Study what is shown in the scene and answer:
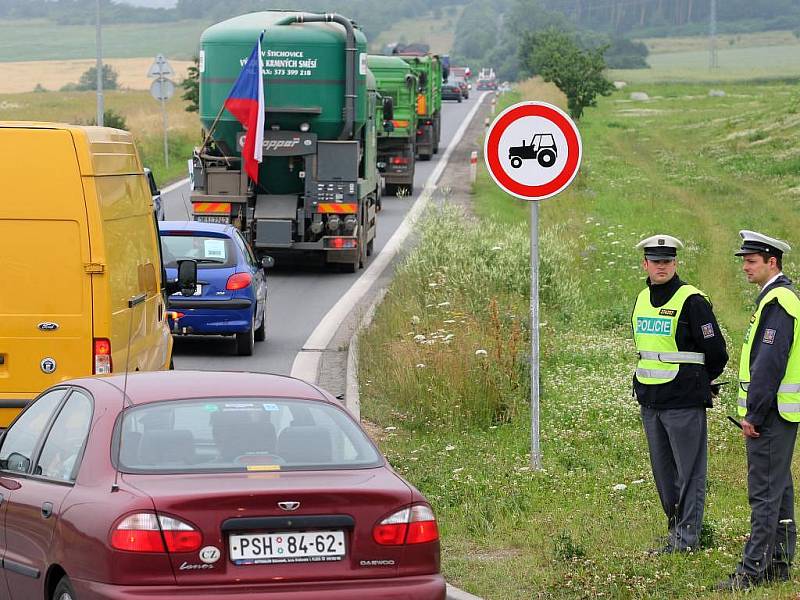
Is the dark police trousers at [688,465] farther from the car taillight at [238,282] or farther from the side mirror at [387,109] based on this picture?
the side mirror at [387,109]

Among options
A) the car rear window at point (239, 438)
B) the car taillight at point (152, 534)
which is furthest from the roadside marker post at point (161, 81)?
the car taillight at point (152, 534)

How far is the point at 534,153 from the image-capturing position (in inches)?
397

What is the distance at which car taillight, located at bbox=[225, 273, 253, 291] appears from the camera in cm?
1609

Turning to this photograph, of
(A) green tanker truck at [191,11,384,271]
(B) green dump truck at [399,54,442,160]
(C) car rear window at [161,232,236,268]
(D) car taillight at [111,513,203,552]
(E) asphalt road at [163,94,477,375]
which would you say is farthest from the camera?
(B) green dump truck at [399,54,442,160]

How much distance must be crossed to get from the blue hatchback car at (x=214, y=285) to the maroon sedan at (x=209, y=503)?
923 cm

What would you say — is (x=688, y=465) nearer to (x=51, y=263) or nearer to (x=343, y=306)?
(x=51, y=263)

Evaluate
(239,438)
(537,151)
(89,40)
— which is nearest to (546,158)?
(537,151)

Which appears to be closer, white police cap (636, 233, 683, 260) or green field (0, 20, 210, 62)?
white police cap (636, 233, 683, 260)

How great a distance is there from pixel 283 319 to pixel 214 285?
3.32 m

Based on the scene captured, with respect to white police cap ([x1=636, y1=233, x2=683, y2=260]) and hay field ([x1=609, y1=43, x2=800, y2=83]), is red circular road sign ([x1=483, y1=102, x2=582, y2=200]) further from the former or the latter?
hay field ([x1=609, y1=43, x2=800, y2=83])

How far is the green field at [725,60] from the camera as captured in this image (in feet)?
387

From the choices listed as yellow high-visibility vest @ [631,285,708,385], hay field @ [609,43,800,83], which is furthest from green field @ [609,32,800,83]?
yellow high-visibility vest @ [631,285,708,385]

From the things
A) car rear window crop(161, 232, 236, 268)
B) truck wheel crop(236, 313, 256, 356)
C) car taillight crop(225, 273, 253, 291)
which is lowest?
truck wheel crop(236, 313, 256, 356)

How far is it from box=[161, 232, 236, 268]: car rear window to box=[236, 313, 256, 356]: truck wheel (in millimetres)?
740
